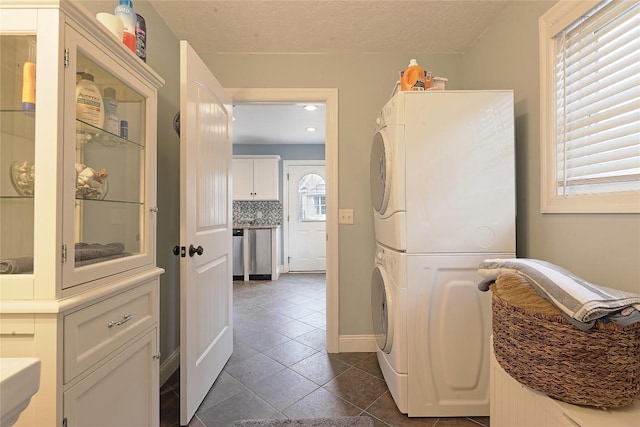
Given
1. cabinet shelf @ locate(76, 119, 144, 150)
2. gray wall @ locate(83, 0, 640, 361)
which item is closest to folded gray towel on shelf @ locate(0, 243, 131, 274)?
cabinet shelf @ locate(76, 119, 144, 150)

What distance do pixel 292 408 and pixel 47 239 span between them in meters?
1.43

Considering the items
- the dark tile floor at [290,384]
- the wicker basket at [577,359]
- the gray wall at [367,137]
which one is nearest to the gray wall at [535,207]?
the gray wall at [367,137]

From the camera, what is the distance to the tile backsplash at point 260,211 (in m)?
5.41

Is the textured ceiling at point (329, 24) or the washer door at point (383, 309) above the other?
the textured ceiling at point (329, 24)

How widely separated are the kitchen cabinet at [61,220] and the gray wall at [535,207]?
179cm

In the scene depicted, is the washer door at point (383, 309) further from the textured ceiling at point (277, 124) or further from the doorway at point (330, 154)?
the textured ceiling at point (277, 124)

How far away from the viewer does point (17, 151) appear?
80cm

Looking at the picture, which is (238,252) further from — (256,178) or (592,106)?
(592,106)

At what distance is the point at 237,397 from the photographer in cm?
166

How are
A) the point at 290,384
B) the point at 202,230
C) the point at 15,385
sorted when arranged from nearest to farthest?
1. the point at 15,385
2. the point at 202,230
3. the point at 290,384

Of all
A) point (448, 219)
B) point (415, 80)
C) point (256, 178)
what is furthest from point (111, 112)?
point (256, 178)

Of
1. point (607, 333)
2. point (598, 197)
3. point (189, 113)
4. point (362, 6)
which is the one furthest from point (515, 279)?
point (362, 6)

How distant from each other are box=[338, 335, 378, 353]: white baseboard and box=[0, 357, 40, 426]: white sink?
6.56 feet

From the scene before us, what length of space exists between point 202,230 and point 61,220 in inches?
32.8
